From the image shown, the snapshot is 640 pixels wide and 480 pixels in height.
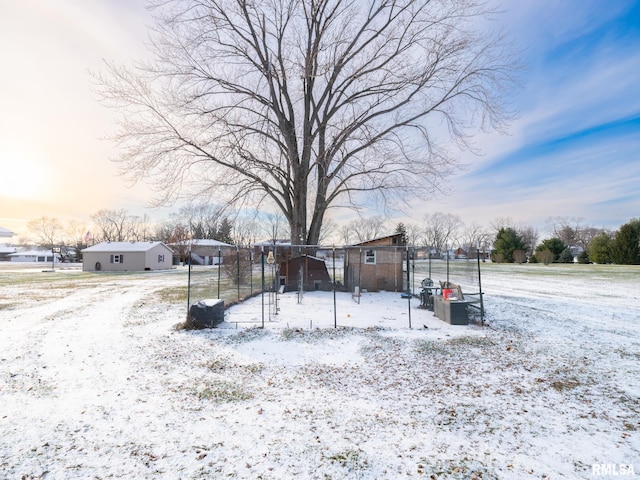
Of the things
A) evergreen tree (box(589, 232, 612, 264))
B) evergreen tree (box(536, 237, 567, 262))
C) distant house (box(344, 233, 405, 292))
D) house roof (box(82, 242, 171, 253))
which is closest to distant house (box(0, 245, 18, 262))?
house roof (box(82, 242, 171, 253))

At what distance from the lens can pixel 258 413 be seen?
378 cm

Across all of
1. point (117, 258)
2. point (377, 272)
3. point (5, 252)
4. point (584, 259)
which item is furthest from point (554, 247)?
point (5, 252)

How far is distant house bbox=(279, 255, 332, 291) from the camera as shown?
14.7m

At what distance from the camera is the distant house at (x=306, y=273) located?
14.7 m

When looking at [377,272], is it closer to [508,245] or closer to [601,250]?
[508,245]

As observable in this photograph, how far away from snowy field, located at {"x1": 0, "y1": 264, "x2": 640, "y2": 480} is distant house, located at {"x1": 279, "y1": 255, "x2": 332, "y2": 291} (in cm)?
634

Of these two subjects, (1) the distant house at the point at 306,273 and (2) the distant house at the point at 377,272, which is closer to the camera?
(1) the distant house at the point at 306,273

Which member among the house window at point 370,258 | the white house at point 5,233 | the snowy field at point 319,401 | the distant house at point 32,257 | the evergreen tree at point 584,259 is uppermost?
the white house at point 5,233

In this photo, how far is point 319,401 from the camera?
4105mm

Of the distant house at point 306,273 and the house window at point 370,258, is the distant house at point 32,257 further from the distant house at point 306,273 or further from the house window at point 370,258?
the house window at point 370,258

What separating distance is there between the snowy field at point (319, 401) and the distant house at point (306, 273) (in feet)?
20.8

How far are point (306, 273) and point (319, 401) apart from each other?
1063 centimetres

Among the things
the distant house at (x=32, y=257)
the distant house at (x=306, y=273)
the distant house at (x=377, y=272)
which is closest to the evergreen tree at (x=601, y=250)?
the distant house at (x=377, y=272)

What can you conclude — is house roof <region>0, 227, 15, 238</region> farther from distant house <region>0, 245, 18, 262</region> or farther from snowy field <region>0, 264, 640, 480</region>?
distant house <region>0, 245, 18, 262</region>
